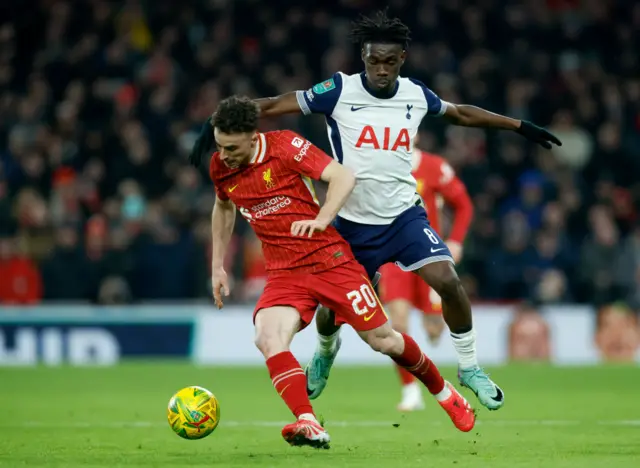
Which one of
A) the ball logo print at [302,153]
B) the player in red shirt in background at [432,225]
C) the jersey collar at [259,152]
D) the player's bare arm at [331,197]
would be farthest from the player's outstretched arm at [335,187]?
the player in red shirt in background at [432,225]

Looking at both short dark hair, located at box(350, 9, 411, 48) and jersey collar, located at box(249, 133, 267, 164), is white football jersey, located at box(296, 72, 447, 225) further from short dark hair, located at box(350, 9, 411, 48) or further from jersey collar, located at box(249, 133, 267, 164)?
jersey collar, located at box(249, 133, 267, 164)

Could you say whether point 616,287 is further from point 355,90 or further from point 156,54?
point 355,90

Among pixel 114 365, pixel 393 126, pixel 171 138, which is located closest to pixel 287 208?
pixel 393 126

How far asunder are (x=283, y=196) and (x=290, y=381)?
1.06 meters

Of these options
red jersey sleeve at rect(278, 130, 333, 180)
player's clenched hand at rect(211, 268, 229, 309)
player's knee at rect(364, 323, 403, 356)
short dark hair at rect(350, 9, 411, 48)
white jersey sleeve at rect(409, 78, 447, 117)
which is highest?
short dark hair at rect(350, 9, 411, 48)

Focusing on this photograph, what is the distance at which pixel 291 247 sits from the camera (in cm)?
739

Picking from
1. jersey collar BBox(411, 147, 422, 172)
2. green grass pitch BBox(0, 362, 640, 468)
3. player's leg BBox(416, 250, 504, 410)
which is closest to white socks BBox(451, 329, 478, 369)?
player's leg BBox(416, 250, 504, 410)

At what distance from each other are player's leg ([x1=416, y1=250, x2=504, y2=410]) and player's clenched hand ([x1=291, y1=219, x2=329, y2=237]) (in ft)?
3.35

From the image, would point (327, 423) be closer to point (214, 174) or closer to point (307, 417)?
point (307, 417)

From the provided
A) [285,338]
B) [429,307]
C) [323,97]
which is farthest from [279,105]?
[429,307]

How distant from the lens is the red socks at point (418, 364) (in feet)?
24.9

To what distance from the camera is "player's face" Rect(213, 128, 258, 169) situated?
278 inches

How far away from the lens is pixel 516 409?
10.4 m

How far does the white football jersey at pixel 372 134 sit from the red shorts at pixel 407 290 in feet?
9.82
